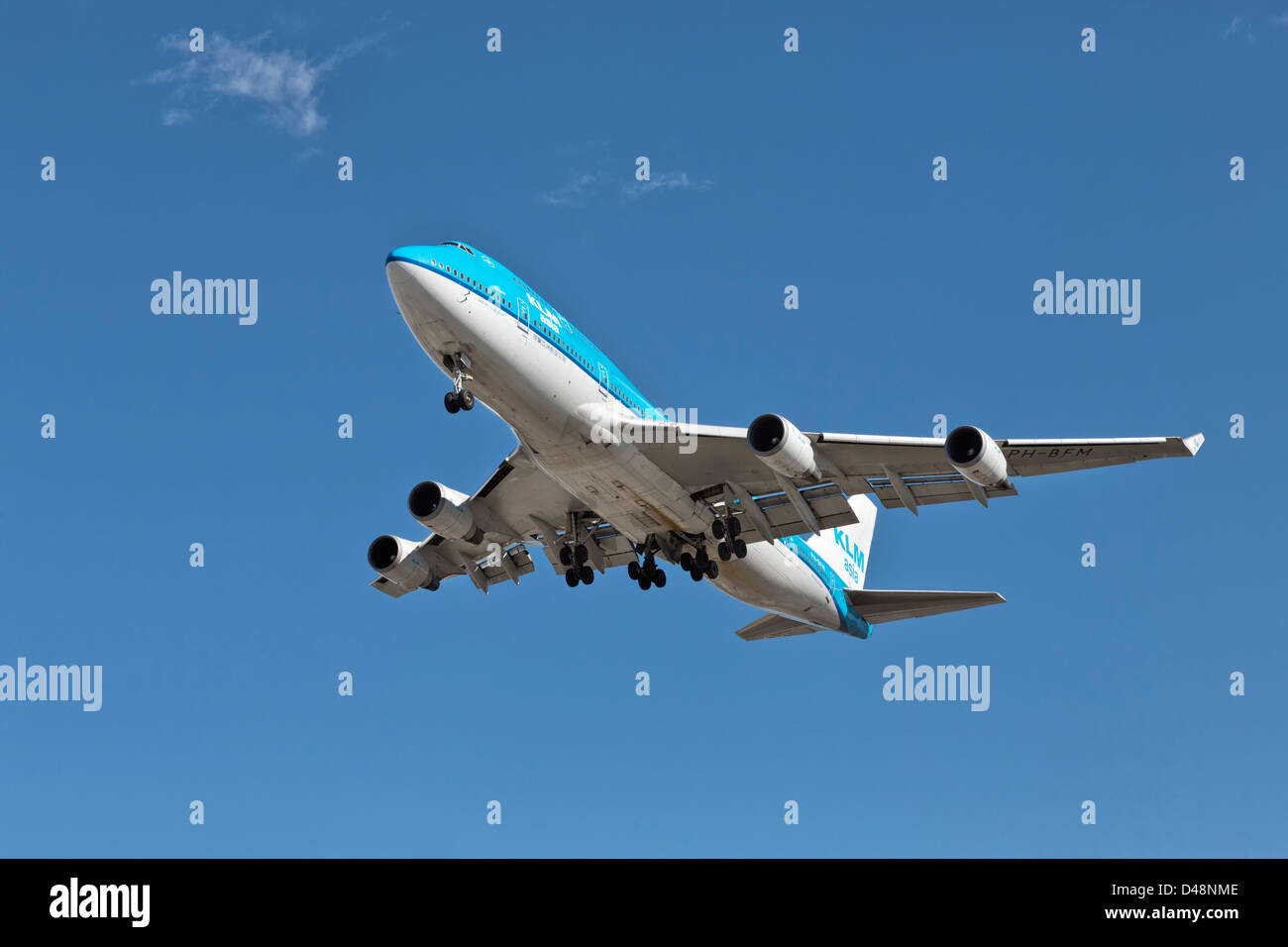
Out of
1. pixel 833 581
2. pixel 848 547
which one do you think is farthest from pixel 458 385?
pixel 848 547

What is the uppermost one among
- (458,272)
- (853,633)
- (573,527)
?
(458,272)

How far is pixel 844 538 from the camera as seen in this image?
138 feet

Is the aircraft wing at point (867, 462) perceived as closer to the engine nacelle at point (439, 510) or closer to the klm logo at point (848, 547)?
the engine nacelle at point (439, 510)

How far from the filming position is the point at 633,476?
104 ft

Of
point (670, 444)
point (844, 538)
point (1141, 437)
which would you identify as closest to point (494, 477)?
point (670, 444)

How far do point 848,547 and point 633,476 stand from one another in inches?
490

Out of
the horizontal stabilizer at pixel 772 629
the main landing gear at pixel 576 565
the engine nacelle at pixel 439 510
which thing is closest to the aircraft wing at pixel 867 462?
the main landing gear at pixel 576 565

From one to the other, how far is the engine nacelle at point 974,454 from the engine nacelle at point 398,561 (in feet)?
49.7

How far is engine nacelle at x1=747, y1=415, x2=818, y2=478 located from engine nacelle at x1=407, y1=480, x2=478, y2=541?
8.60 meters

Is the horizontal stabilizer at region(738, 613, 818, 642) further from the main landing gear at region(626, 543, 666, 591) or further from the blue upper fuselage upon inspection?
the blue upper fuselage

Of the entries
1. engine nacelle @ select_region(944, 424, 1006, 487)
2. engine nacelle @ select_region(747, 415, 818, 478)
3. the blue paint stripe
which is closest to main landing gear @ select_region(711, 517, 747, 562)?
engine nacelle @ select_region(747, 415, 818, 478)

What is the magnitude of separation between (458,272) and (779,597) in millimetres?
14056

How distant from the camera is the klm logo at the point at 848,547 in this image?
135 feet

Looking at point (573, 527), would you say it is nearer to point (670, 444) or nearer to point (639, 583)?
point (639, 583)
